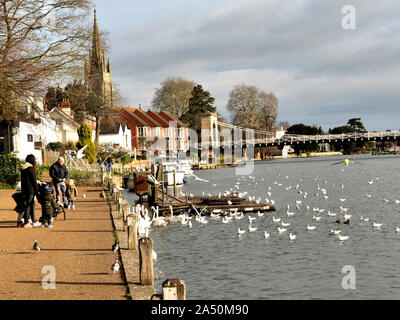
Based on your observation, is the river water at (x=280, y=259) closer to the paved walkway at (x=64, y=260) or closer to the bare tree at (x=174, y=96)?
the paved walkway at (x=64, y=260)

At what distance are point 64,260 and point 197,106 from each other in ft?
336

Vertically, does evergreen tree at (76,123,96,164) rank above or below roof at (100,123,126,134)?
below

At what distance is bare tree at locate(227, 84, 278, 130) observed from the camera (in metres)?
121

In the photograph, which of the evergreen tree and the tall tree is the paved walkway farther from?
the tall tree

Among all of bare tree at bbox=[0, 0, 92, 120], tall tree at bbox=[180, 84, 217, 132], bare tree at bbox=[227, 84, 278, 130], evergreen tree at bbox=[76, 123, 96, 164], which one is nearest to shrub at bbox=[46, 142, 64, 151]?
evergreen tree at bbox=[76, 123, 96, 164]

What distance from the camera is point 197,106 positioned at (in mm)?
113250


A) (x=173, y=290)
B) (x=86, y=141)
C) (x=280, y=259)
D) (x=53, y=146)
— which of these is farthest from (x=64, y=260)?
(x=86, y=141)

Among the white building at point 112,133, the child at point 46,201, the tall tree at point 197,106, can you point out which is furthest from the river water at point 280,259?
the tall tree at point 197,106

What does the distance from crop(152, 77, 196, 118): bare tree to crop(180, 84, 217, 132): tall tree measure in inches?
145

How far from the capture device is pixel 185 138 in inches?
4505

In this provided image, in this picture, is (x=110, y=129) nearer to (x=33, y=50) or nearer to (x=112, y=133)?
(x=112, y=133)

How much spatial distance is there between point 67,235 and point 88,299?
718 centimetres
